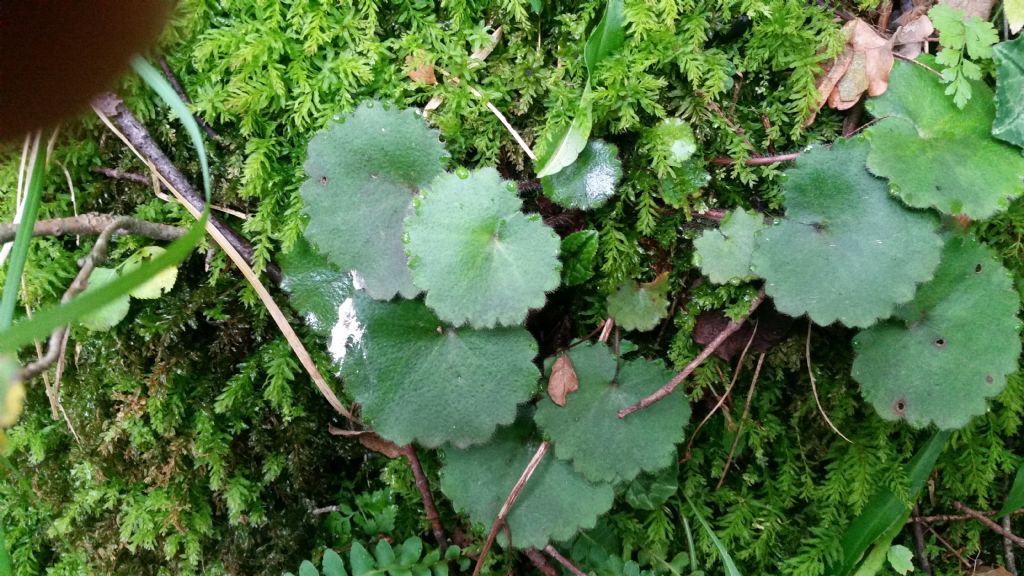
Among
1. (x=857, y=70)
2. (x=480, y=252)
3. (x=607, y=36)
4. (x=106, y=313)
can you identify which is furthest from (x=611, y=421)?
(x=106, y=313)

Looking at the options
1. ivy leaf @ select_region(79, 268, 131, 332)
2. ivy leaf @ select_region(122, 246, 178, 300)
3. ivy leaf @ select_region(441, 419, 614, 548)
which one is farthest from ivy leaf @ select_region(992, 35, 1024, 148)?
ivy leaf @ select_region(79, 268, 131, 332)

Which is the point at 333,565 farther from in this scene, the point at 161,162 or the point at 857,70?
the point at 857,70

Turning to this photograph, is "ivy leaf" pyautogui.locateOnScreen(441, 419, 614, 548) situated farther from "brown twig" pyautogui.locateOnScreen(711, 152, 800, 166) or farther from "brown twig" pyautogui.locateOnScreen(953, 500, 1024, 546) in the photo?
"brown twig" pyautogui.locateOnScreen(953, 500, 1024, 546)

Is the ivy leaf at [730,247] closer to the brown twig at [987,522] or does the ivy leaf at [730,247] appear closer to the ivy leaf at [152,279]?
the brown twig at [987,522]

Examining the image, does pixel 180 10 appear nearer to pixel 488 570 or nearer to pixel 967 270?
pixel 488 570

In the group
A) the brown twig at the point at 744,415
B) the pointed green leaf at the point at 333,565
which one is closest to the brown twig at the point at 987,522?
the brown twig at the point at 744,415

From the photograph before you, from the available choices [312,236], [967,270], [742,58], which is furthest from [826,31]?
[312,236]
